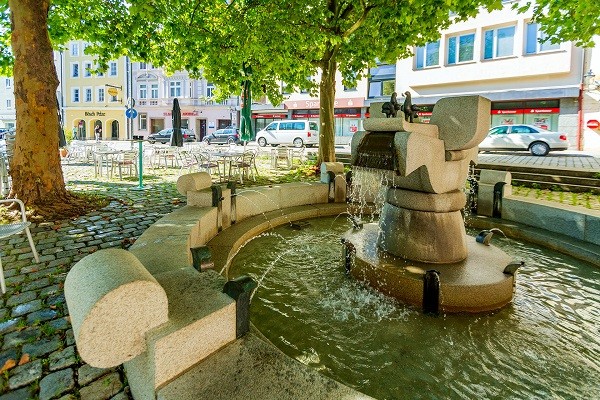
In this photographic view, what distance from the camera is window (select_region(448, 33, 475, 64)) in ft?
88.0

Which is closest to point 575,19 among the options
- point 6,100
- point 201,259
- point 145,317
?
point 201,259

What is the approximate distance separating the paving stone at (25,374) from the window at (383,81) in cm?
3220

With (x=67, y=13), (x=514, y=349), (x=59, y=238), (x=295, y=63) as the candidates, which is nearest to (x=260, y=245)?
(x=59, y=238)

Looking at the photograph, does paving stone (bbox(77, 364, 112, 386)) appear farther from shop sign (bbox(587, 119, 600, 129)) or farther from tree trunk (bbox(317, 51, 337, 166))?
shop sign (bbox(587, 119, 600, 129))

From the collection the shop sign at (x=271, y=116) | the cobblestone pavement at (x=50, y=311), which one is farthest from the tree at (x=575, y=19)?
the shop sign at (x=271, y=116)

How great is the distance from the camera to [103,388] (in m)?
2.51

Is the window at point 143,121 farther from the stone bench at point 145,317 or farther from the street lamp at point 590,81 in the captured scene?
the stone bench at point 145,317

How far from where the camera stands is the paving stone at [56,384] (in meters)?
2.46

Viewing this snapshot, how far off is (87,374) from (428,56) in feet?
101

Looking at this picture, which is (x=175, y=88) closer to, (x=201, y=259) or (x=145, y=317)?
(x=201, y=259)

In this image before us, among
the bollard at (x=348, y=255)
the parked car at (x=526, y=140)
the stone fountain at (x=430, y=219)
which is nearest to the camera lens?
the stone fountain at (x=430, y=219)

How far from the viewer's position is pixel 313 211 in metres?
8.24

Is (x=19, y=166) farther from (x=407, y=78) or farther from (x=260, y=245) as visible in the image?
(x=407, y=78)

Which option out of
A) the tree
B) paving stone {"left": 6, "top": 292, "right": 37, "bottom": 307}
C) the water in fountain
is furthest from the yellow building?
the water in fountain
